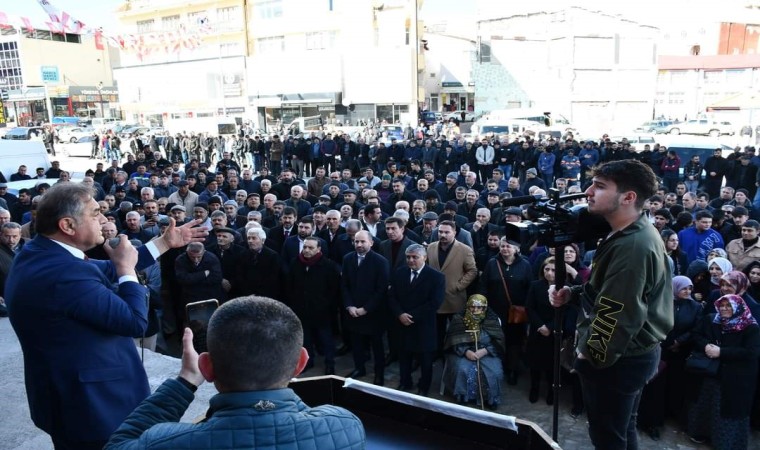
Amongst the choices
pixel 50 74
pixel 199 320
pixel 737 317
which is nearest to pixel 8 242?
pixel 199 320

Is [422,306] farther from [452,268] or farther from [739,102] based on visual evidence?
[739,102]

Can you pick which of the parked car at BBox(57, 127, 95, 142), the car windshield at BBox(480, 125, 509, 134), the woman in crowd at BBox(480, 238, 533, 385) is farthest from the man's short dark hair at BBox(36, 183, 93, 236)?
the parked car at BBox(57, 127, 95, 142)

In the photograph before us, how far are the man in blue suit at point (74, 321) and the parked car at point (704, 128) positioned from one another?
3066 cm

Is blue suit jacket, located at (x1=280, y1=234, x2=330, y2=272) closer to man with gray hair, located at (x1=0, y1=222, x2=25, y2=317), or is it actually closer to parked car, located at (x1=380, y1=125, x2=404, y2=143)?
man with gray hair, located at (x1=0, y1=222, x2=25, y2=317)

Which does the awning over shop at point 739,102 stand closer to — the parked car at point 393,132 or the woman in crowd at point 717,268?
the parked car at point 393,132

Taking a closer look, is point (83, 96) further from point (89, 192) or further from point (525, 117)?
point (89, 192)

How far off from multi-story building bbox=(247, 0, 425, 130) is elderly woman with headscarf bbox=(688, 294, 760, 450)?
2954cm

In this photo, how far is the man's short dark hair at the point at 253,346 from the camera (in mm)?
1502

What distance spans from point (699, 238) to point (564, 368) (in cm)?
300

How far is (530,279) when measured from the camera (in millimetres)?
6215

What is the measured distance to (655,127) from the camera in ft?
101

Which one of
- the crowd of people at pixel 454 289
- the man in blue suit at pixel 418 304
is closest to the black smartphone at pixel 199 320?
the crowd of people at pixel 454 289

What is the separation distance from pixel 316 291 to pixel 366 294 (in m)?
0.60

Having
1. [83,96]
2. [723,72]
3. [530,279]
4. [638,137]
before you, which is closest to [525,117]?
[638,137]
